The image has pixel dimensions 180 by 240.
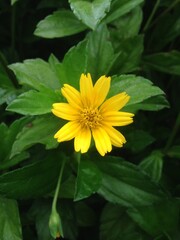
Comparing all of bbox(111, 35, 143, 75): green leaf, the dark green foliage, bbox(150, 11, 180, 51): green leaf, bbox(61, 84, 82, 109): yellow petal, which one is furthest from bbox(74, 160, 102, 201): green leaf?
bbox(150, 11, 180, 51): green leaf

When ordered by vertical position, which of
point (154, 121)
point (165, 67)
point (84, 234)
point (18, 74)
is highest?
point (18, 74)

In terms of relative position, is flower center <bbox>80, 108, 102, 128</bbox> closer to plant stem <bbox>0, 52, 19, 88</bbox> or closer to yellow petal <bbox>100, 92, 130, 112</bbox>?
yellow petal <bbox>100, 92, 130, 112</bbox>

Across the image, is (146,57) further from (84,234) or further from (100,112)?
(84,234)

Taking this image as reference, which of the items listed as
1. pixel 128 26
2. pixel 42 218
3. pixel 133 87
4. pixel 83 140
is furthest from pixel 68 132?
pixel 128 26

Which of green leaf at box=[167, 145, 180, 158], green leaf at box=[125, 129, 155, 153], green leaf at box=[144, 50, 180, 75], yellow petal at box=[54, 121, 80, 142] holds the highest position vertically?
yellow petal at box=[54, 121, 80, 142]

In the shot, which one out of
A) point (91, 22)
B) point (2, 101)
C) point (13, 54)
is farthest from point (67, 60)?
point (13, 54)

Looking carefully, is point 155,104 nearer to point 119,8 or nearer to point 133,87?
point 133,87

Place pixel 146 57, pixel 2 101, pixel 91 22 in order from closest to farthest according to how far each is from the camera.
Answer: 1. pixel 91 22
2. pixel 2 101
3. pixel 146 57
